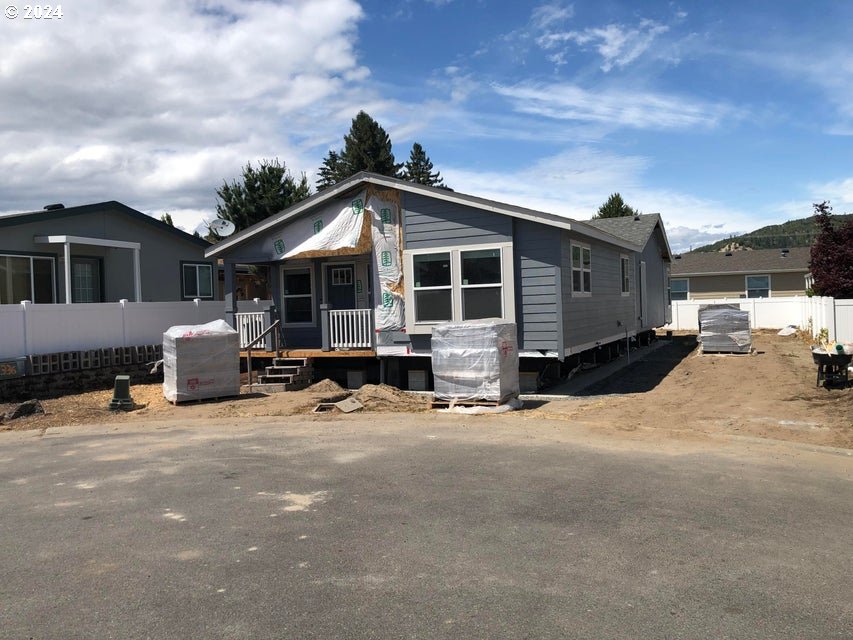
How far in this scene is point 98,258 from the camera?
2172cm

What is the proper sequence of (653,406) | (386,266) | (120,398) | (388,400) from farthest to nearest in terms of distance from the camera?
(386,266), (120,398), (388,400), (653,406)

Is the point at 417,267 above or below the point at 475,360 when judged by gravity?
above

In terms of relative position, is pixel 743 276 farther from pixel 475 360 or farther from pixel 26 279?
pixel 26 279

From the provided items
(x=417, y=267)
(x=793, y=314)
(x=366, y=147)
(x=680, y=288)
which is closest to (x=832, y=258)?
(x=793, y=314)

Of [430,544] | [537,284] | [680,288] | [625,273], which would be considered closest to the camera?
[430,544]

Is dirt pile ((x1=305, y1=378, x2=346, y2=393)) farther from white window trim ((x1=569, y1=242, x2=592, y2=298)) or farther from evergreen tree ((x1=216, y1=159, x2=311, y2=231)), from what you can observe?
evergreen tree ((x1=216, y1=159, x2=311, y2=231))

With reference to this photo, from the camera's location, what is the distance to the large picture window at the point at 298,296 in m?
17.8

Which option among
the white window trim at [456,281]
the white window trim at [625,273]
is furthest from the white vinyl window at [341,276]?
the white window trim at [625,273]

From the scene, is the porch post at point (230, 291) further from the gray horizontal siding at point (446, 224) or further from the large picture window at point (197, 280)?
the large picture window at point (197, 280)

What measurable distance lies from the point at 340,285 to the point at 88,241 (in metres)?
7.72

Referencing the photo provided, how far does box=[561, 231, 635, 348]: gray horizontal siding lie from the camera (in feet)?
49.0

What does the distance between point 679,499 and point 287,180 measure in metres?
34.7

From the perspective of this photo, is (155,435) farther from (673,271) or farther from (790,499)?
(673,271)

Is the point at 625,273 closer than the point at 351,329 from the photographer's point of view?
No
